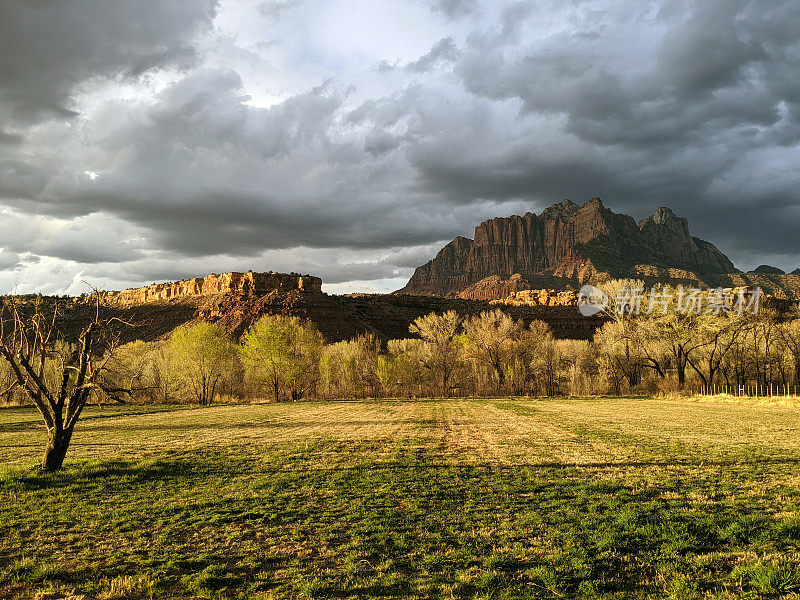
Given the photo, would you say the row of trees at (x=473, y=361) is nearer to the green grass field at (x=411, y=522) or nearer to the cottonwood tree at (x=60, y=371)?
the cottonwood tree at (x=60, y=371)

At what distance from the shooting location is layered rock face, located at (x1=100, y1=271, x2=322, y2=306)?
134363 millimetres

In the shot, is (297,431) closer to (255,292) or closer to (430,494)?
(430,494)

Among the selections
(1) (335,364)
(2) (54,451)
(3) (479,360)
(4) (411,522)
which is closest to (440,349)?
(3) (479,360)

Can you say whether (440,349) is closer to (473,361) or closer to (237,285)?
(473,361)

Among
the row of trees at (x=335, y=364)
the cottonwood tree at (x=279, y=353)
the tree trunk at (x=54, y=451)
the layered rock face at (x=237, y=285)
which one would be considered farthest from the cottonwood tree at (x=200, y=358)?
the layered rock face at (x=237, y=285)

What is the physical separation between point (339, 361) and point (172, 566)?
63560 millimetres

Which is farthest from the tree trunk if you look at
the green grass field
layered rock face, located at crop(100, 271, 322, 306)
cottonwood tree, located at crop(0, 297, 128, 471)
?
layered rock face, located at crop(100, 271, 322, 306)

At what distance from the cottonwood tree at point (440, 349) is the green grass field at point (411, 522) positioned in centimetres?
4844

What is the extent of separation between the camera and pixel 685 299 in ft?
197

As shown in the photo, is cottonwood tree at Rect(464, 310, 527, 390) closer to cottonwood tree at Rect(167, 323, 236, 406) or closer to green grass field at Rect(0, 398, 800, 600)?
cottonwood tree at Rect(167, 323, 236, 406)

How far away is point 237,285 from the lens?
141375 millimetres

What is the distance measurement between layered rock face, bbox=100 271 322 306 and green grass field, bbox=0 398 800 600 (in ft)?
385

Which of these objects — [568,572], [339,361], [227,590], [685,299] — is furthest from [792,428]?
[339,361]

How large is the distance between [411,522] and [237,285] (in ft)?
464
